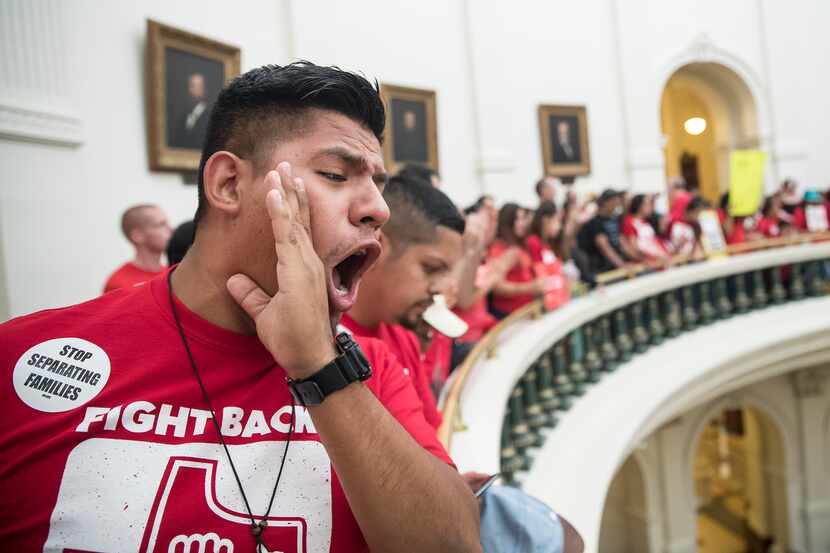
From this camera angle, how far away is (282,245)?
3.08 ft

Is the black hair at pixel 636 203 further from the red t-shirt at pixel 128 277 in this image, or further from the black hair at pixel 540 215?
the red t-shirt at pixel 128 277

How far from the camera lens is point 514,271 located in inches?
186

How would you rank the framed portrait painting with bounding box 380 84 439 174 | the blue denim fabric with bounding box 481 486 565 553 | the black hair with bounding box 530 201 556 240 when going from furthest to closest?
the framed portrait painting with bounding box 380 84 439 174 → the black hair with bounding box 530 201 556 240 → the blue denim fabric with bounding box 481 486 565 553

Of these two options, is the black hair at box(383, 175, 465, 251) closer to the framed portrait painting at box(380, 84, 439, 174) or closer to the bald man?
the bald man

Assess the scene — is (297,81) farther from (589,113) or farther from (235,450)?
(589,113)

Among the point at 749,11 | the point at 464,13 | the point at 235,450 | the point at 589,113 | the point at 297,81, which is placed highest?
the point at 749,11

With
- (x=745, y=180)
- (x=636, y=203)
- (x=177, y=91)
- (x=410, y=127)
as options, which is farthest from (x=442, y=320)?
(x=410, y=127)

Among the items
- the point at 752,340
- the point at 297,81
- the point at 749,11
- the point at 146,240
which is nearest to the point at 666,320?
the point at 752,340

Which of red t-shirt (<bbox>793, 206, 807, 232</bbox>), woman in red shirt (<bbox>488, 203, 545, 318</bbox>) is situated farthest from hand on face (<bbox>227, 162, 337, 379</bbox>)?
red t-shirt (<bbox>793, 206, 807, 232</bbox>)

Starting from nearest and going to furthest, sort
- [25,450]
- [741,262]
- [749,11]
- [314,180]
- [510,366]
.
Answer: [25,450] < [314,180] < [510,366] < [741,262] < [749,11]

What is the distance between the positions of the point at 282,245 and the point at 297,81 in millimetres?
328

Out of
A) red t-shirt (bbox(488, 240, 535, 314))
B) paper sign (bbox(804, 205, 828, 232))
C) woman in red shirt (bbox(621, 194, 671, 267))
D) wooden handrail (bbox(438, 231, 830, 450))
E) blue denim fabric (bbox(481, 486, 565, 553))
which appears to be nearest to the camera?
blue denim fabric (bbox(481, 486, 565, 553))

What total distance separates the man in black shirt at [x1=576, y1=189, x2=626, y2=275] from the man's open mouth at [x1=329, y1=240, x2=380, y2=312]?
5659 millimetres

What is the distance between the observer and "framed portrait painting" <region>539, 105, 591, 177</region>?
416 inches
